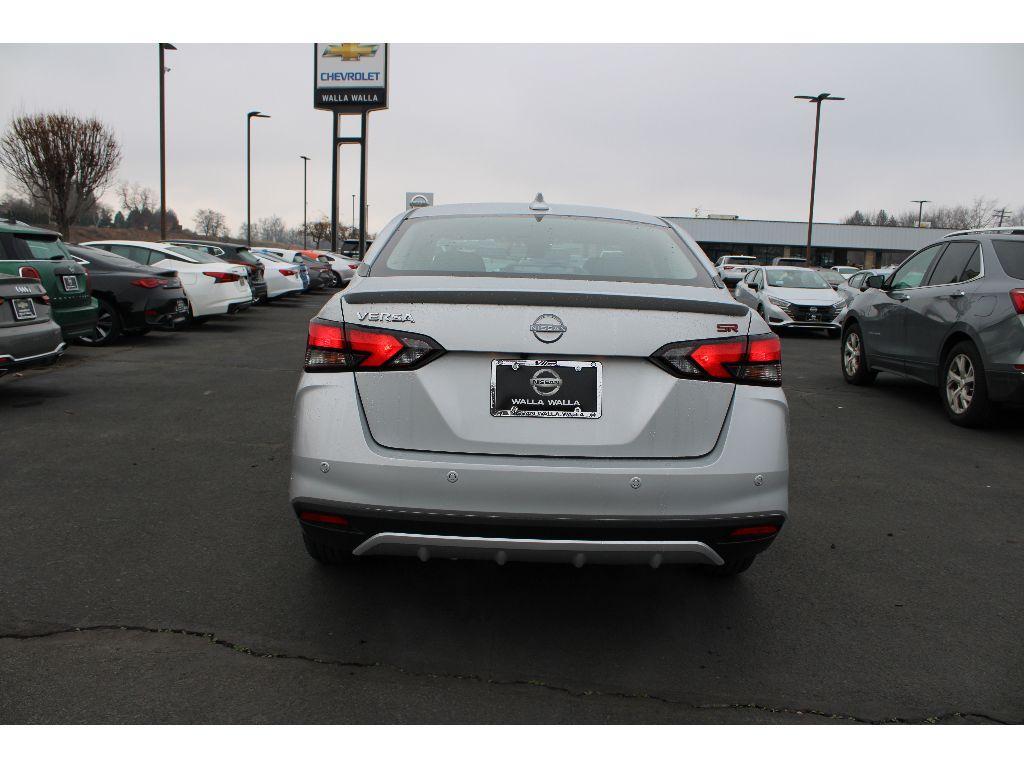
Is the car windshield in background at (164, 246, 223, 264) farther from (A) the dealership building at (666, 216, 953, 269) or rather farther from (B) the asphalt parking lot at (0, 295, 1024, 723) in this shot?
(A) the dealership building at (666, 216, 953, 269)

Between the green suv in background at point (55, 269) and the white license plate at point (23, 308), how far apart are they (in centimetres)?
118

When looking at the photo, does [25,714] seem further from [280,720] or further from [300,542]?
[300,542]

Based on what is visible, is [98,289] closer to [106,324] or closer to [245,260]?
[106,324]

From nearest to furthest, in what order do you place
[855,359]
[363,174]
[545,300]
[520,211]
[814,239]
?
[545,300] < [520,211] < [855,359] < [363,174] < [814,239]

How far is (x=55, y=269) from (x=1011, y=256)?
941cm

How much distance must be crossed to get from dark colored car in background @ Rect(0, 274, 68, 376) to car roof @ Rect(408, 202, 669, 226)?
4.64 meters

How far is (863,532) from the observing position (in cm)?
467

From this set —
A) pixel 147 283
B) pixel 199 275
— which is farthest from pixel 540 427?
pixel 199 275

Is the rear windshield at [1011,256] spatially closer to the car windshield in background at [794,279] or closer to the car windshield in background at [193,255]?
the car windshield in background at [794,279]

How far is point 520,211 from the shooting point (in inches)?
167

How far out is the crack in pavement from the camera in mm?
2752

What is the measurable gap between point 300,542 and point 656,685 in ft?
6.67

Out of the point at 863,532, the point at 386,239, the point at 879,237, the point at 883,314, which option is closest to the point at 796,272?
the point at 883,314

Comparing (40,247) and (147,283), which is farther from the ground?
(40,247)
